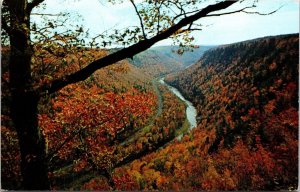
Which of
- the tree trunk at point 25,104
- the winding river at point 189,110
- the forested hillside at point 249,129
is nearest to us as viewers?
the tree trunk at point 25,104

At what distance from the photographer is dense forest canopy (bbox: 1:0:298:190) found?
5.36 m

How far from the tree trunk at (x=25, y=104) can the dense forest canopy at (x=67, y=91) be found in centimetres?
1

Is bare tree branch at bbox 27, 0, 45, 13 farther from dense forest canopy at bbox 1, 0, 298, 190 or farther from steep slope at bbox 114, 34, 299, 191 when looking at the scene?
steep slope at bbox 114, 34, 299, 191

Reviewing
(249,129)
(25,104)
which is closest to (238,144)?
(249,129)

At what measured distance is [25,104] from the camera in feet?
17.6

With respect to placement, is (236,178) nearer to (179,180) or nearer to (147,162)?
(179,180)

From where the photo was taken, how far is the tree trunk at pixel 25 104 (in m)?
5.36

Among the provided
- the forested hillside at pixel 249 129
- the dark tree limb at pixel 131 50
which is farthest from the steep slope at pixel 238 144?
the dark tree limb at pixel 131 50

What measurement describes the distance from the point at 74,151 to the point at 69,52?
5161 mm

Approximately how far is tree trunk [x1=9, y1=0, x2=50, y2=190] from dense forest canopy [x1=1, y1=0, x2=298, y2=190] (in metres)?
0.01

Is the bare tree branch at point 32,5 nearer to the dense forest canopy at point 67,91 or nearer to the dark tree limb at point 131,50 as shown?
the dense forest canopy at point 67,91

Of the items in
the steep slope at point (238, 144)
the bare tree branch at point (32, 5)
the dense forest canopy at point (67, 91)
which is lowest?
→ the steep slope at point (238, 144)

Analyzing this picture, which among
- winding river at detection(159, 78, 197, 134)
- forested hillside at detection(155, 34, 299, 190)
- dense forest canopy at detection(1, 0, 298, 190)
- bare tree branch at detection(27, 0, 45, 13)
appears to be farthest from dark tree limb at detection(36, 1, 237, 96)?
winding river at detection(159, 78, 197, 134)

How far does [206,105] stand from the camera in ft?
53.4
